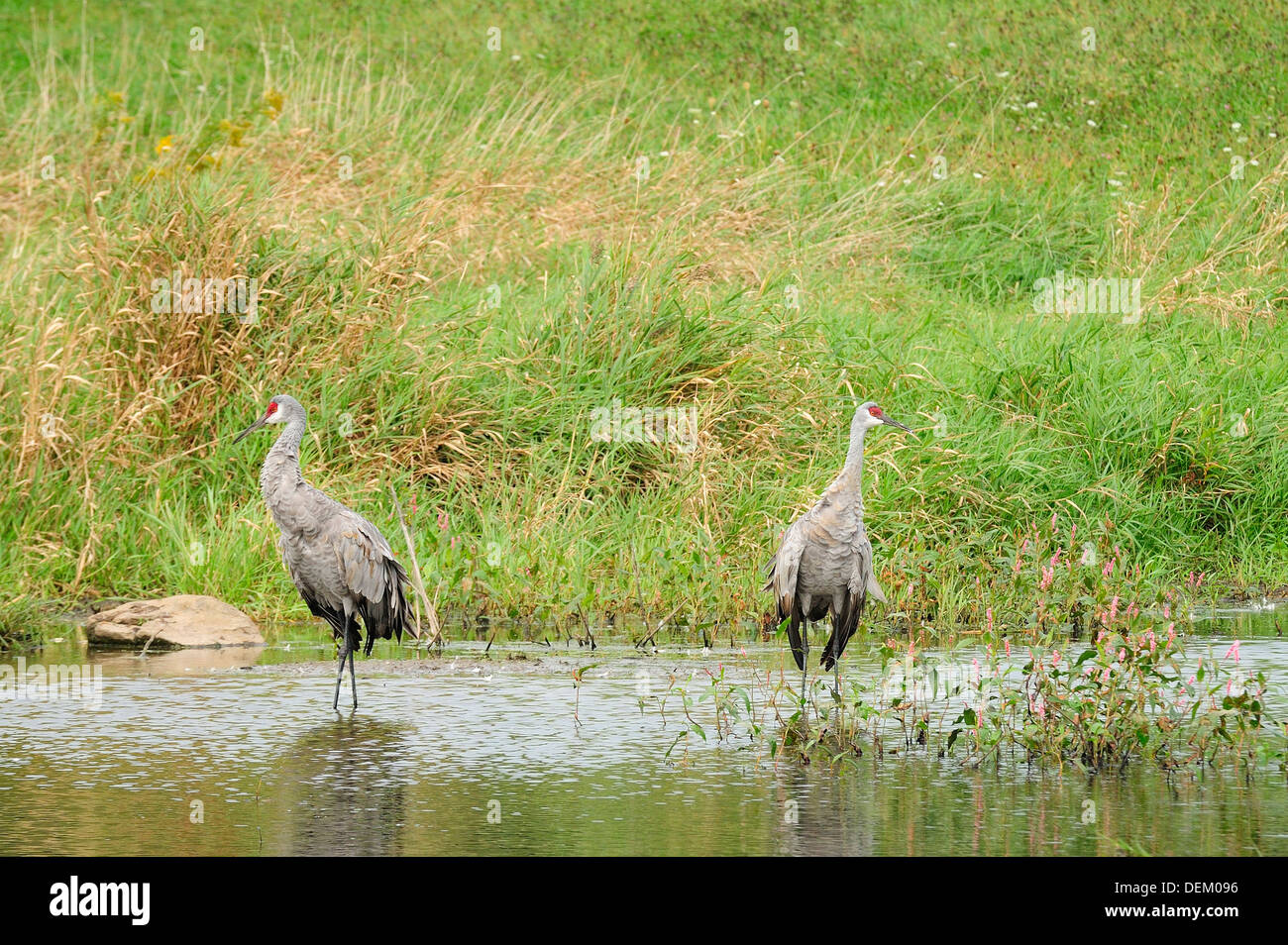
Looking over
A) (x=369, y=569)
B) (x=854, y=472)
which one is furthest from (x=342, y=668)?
(x=854, y=472)

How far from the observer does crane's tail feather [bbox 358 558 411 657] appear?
9.34 m

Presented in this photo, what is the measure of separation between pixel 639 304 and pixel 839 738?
21.6 ft

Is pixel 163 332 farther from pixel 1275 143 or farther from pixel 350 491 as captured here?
pixel 1275 143

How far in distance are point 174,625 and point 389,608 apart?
6.03 ft

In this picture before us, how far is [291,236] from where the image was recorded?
14.0 metres

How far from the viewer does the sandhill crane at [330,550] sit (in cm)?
922

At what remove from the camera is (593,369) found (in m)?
13.3

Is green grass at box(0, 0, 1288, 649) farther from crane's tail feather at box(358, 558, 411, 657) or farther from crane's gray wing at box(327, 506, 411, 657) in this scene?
crane's gray wing at box(327, 506, 411, 657)

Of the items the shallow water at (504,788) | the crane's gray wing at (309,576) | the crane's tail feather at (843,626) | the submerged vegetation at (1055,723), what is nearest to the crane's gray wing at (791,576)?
the crane's tail feather at (843,626)

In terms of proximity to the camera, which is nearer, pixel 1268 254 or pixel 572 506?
pixel 572 506

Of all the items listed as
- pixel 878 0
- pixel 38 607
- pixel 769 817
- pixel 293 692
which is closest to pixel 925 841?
pixel 769 817

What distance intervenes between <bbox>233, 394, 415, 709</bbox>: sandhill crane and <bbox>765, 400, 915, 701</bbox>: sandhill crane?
196 centimetres

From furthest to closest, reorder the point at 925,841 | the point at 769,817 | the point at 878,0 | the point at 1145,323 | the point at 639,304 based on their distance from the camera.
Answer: the point at 878,0, the point at 1145,323, the point at 639,304, the point at 769,817, the point at 925,841

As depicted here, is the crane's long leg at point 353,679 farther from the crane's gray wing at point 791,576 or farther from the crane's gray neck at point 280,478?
the crane's gray wing at point 791,576
